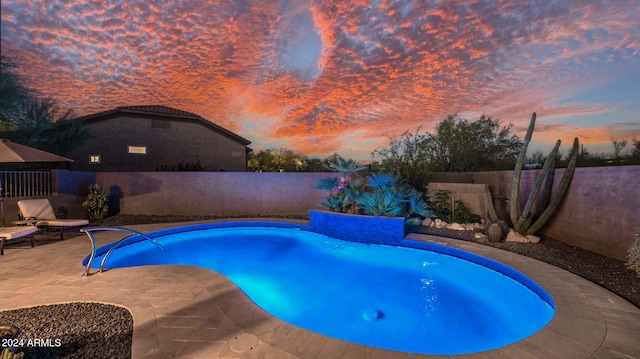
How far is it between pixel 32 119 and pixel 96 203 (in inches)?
254

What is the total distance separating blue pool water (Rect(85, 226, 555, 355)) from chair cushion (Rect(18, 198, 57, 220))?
9.36 feet

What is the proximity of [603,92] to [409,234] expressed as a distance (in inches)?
346

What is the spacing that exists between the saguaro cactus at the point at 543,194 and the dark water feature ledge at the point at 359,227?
282 cm

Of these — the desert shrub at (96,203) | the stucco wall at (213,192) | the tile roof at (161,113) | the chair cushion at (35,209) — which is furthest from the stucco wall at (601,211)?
the tile roof at (161,113)

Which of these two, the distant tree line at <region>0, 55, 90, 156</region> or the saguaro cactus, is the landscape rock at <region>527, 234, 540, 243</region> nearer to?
the saguaro cactus

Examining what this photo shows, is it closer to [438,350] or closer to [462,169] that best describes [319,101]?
[462,169]

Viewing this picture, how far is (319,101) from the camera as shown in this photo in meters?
14.4

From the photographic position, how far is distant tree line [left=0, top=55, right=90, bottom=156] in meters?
10.3

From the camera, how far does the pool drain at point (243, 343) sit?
232 centimetres

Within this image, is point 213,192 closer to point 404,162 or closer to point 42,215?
point 42,215

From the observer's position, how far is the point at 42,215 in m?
7.32

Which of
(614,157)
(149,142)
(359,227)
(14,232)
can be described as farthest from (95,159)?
(614,157)

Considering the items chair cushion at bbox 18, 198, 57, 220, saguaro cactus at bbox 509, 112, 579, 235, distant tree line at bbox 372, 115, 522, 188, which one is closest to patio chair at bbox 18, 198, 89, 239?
chair cushion at bbox 18, 198, 57, 220

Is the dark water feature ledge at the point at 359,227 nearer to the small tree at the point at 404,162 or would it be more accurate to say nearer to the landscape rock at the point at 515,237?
the landscape rock at the point at 515,237
